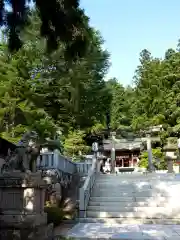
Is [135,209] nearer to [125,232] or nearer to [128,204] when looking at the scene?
[128,204]

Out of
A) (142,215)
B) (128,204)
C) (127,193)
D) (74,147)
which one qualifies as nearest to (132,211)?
(142,215)

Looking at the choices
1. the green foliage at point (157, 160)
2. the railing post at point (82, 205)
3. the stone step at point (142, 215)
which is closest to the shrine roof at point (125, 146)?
the green foliage at point (157, 160)

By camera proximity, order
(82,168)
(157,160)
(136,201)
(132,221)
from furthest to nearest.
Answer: (157,160)
(82,168)
(136,201)
(132,221)

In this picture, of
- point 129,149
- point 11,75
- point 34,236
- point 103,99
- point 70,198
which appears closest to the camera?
point 34,236

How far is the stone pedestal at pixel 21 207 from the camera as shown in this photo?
5.12m

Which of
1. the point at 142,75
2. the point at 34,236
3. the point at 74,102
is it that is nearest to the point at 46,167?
the point at 74,102

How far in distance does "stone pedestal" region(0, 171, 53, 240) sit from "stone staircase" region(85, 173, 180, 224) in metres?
3.25

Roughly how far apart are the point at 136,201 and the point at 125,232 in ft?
10.0

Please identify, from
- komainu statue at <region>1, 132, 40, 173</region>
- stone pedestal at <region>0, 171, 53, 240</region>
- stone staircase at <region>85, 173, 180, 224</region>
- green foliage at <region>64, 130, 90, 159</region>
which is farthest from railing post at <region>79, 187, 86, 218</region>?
green foliage at <region>64, 130, 90, 159</region>

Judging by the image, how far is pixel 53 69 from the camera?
17.3 meters

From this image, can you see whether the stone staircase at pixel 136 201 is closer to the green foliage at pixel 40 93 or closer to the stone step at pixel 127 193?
the stone step at pixel 127 193

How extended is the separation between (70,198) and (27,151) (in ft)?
20.6

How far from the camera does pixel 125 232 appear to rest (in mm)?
6594

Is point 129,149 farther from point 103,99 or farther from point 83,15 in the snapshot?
point 83,15
